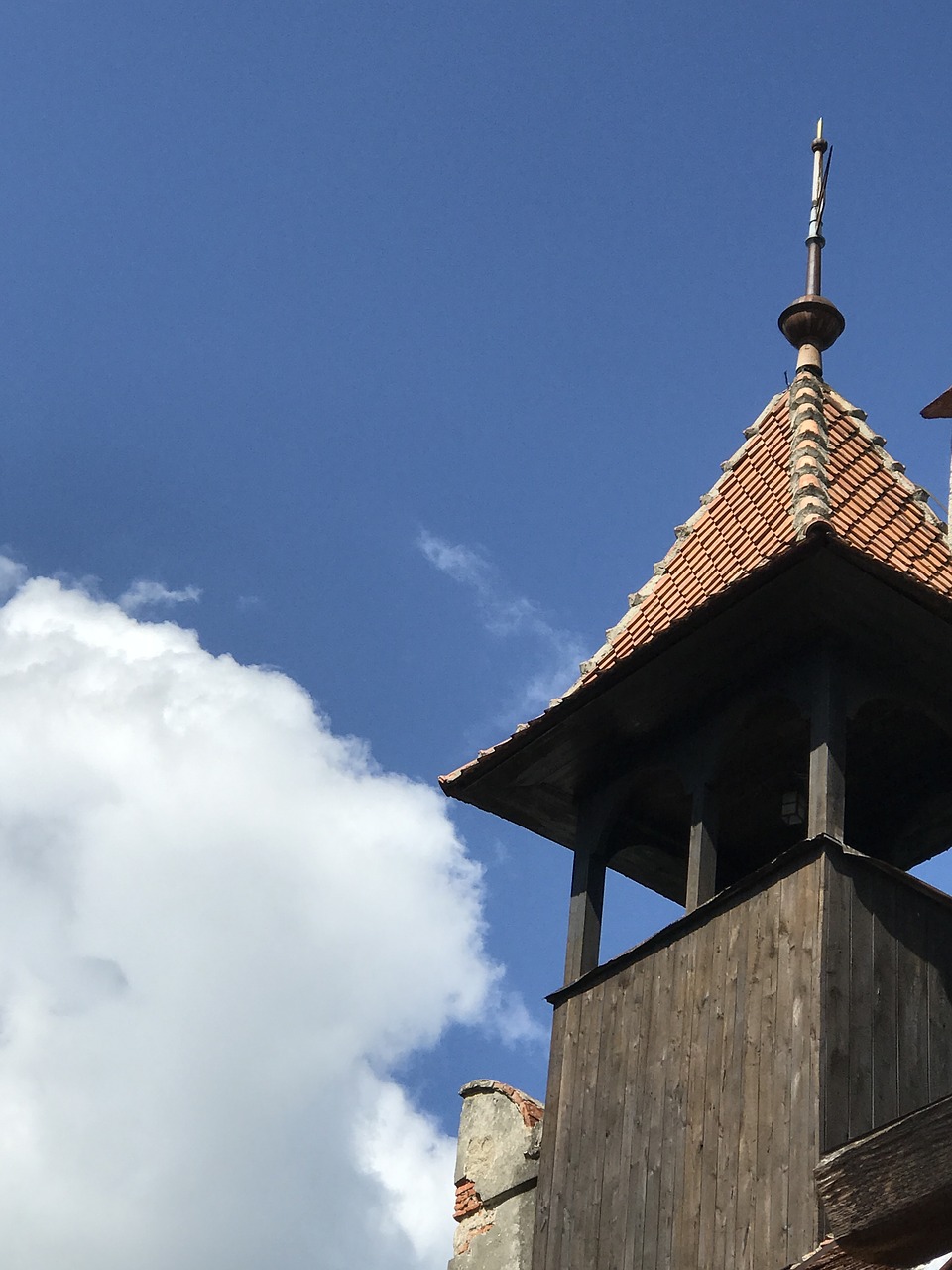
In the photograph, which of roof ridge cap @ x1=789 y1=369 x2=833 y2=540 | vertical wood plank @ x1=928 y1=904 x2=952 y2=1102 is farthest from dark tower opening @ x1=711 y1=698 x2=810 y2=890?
vertical wood plank @ x1=928 y1=904 x2=952 y2=1102

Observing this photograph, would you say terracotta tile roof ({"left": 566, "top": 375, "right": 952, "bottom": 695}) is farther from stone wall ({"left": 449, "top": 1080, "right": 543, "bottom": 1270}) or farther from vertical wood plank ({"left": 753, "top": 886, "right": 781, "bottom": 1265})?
stone wall ({"left": 449, "top": 1080, "right": 543, "bottom": 1270})

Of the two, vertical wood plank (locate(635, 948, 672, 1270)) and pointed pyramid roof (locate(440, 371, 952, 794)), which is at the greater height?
pointed pyramid roof (locate(440, 371, 952, 794))

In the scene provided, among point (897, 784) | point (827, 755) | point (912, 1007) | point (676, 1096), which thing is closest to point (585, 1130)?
point (676, 1096)

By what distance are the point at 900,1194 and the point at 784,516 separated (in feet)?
17.2

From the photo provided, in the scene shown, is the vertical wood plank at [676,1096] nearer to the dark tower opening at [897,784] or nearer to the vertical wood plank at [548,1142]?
the vertical wood plank at [548,1142]

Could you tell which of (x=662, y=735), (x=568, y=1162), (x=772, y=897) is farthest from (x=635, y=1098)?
(x=662, y=735)

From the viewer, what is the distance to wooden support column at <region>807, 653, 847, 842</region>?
8.43 m

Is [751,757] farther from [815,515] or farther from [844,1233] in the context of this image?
[844,1233]

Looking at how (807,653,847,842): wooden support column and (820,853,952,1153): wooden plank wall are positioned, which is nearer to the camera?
(820,853,952,1153): wooden plank wall

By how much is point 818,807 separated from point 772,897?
1.56 ft

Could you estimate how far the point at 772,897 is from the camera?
27.6 ft

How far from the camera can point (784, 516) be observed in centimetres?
998

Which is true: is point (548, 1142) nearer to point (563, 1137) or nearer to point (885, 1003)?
point (563, 1137)

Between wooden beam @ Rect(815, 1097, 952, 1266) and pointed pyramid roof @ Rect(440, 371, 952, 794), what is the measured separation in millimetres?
3993
